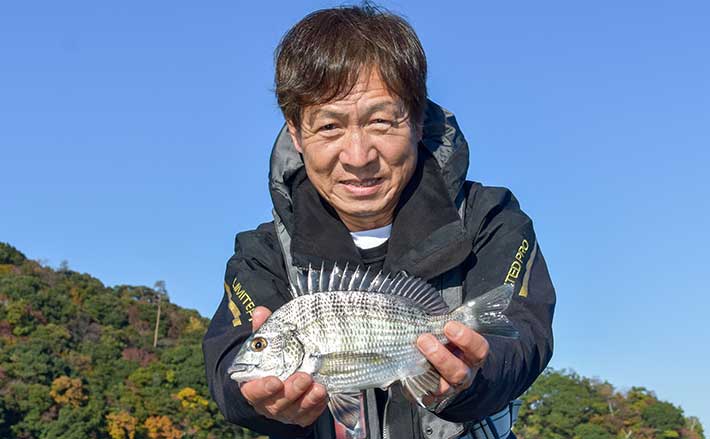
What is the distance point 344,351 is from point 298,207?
1.31 m

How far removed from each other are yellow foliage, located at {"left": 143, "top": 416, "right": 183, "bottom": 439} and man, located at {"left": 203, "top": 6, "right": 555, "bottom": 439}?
62064 millimetres

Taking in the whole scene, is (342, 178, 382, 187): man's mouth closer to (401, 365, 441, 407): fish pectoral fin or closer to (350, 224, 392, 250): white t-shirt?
(350, 224, 392, 250): white t-shirt

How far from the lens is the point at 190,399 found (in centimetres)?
6656

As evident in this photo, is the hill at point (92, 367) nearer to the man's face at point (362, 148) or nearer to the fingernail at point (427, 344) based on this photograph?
the man's face at point (362, 148)

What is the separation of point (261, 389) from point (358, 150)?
1.31 meters

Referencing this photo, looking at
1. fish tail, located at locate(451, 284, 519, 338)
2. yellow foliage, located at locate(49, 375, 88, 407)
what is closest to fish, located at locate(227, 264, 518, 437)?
fish tail, located at locate(451, 284, 519, 338)

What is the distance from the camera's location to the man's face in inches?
192

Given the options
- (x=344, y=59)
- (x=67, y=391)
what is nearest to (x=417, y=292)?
A: (x=344, y=59)

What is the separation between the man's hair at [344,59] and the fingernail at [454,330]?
4.79 feet

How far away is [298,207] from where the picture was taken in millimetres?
5270

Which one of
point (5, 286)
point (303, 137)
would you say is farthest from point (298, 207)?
point (5, 286)

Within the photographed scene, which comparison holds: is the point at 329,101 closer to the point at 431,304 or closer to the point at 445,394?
the point at 431,304

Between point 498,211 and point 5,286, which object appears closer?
point 498,211

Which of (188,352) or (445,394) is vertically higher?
(188,352)
